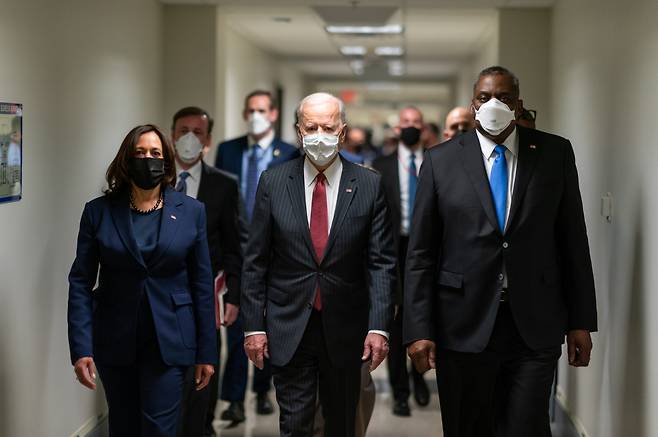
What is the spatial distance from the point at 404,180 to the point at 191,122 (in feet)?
5.28

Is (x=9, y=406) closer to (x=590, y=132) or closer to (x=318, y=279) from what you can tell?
(x=318, y=279)

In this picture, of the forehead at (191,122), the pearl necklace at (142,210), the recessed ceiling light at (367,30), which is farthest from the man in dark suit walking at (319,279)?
the recessed ceiling light at (367,30)

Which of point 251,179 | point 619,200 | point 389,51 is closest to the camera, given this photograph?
point 619,200

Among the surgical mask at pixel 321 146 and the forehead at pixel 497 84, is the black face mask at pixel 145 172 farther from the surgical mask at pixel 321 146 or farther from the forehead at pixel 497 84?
the forehead at pixel 497 84

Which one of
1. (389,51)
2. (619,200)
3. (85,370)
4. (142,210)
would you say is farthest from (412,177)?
(389,51)

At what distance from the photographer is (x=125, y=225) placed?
3.35 meters

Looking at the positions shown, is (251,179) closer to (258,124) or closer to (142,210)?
(258,124)

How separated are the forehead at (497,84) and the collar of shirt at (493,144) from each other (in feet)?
0.51

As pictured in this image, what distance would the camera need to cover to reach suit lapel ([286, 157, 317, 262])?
3.45 meters

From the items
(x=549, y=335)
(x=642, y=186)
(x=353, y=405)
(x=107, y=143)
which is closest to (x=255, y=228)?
(x=353, y=405)

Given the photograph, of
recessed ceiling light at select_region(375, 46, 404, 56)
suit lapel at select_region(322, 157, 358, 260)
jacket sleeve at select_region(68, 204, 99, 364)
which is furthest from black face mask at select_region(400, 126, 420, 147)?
recessed ceiling light at select_region(375, 46, 404, 56)

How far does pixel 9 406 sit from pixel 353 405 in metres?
1.35

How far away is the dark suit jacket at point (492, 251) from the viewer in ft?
10.5

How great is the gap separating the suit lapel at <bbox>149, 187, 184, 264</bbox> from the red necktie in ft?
1.61
